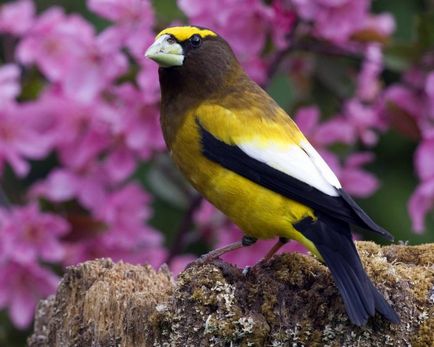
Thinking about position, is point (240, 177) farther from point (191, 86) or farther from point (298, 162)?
point (191, 86)

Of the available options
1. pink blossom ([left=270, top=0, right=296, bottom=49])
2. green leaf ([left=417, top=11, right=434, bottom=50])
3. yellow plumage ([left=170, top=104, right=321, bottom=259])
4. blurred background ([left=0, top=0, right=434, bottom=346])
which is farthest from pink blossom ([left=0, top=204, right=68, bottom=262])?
green leaf ([left=417, top=11, right=434, bottom=50])

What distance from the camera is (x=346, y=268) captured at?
347 centimetres

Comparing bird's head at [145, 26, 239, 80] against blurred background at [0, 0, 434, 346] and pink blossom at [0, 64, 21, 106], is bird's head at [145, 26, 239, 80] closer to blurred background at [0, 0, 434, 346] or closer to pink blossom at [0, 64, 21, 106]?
blurred background at [0, 0, 434, 346]

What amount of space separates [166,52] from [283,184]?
2.50ft

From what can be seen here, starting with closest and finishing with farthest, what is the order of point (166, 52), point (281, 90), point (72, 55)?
point (166, 52) → point (72, 55) → point (281, 90)

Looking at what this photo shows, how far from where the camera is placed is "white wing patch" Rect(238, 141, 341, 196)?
378cm

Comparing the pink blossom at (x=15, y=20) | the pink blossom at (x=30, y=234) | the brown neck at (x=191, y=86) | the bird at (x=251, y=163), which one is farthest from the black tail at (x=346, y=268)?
the pink blossom at (x=15, y=20)

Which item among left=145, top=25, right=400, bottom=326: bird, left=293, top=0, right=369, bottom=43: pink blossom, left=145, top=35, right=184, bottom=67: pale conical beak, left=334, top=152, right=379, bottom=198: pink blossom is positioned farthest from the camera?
left=334, top=152, right=379, bottom=198: pink blossom

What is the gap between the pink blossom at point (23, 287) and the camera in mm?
4902

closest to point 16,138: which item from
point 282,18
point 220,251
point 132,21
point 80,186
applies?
point 80,186

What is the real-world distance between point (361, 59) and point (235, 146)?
5.07 ft

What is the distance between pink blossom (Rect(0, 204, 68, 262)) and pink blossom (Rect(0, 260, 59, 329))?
0.18 feet

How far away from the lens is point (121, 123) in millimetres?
5000

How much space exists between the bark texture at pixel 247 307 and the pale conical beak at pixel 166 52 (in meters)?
0.85
